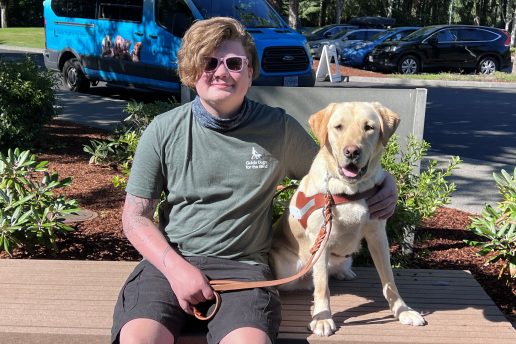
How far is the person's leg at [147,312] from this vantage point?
241 cm

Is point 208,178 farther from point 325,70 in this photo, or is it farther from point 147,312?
point 325,70

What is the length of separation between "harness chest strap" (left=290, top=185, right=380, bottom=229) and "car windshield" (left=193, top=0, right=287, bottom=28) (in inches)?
347

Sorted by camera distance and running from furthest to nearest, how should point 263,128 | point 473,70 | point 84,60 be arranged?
point 473,70
point 84,60
point 263,128

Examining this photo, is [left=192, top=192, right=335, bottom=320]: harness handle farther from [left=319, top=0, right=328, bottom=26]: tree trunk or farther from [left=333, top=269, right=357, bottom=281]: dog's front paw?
[left=319, top=0, right=328, bottom=26]: tree trunk

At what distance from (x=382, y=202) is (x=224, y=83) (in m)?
0.89

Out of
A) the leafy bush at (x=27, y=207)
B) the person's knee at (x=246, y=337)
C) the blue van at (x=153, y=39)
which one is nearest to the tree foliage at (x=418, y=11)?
the blue van at (x=153, y=39)

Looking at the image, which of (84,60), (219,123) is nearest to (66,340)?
(219,123)

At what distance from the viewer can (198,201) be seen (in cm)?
279

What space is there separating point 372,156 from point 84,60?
40.2 feet

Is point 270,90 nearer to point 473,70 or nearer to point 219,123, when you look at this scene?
point 219,123

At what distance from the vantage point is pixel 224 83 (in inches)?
106

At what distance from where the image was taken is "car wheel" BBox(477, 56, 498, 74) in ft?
74.3

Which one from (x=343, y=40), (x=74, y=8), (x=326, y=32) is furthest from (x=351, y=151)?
(x=326, y=32)

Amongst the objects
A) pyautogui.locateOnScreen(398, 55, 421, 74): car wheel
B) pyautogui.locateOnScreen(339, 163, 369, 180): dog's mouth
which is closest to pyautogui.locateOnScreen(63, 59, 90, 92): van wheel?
pyautogui.locateOnScreen(398, 55, 421, 74): car wheel
